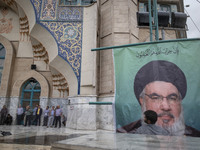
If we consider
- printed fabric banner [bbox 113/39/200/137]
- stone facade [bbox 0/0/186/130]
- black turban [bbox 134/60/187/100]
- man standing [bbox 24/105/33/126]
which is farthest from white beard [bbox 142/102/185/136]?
man standing [bbox 24/105/33/126]

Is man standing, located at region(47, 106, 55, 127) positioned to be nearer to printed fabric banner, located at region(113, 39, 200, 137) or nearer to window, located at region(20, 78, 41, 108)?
window, located at region(20, 78, 41, 108)


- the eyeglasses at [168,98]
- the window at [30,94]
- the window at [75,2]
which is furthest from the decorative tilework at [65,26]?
the eyeglasses at [168,98]

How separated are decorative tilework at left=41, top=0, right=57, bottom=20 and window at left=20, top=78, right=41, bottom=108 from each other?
13.6 ft

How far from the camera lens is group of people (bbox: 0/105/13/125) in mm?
9242

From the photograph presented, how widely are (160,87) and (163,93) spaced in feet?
0.30

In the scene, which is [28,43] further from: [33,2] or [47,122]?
[47,122]

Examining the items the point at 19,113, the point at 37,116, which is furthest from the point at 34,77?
the point at 37,116

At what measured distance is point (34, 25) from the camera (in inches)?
350

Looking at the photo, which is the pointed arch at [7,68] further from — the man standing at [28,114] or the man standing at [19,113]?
the man standing at [28,114]

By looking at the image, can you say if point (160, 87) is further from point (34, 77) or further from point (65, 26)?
point (34, 77)

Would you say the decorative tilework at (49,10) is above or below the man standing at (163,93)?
above

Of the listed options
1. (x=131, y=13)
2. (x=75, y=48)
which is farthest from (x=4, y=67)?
(x=131, y=13)

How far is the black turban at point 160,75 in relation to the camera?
215cm

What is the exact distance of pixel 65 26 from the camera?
8.80 meters
